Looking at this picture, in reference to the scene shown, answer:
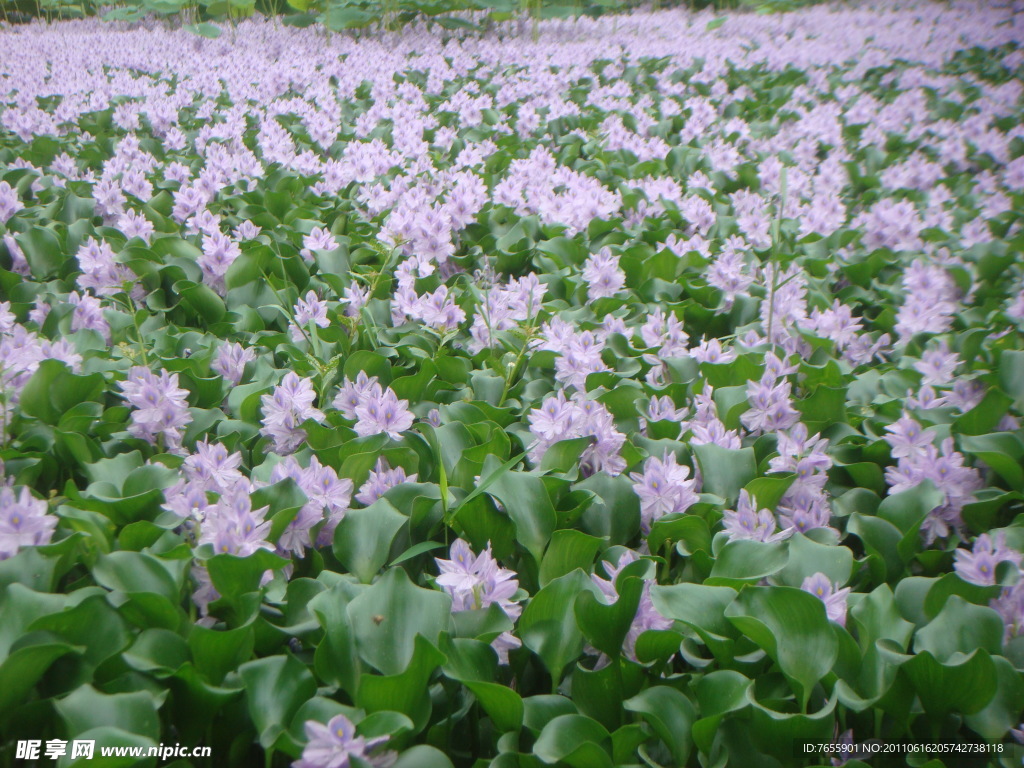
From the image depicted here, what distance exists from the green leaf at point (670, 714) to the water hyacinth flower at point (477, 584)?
0.71 feet

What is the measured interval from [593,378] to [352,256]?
139 cm

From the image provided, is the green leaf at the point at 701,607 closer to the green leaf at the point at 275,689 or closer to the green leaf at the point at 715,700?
the green leaf at the point at 715,700

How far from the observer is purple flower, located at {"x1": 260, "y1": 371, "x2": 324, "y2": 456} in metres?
1.70

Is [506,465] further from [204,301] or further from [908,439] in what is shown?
[204,301]

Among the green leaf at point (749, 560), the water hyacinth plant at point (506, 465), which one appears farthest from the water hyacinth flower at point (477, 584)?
the green leaf at point (749, 560)

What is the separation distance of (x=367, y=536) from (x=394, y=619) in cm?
26

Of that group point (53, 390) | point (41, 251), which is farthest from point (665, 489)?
point (41, 251)

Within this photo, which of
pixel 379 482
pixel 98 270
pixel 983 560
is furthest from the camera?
pixel 98 270

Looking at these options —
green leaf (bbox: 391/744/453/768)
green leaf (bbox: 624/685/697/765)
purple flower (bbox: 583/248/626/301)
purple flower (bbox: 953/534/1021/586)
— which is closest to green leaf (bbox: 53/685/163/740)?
green leaf (bbox: 391/744/453/768)

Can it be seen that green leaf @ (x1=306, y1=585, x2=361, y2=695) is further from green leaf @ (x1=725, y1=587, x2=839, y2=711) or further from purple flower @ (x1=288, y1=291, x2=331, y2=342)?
purple flower @ (x1=288, y1=291, x2=331, y2=342)

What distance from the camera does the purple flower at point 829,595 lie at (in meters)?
1.22

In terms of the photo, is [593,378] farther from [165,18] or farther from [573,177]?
[165,18]

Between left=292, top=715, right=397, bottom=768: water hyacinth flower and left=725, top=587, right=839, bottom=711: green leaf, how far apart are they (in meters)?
0.54

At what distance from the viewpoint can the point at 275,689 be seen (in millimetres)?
1095
